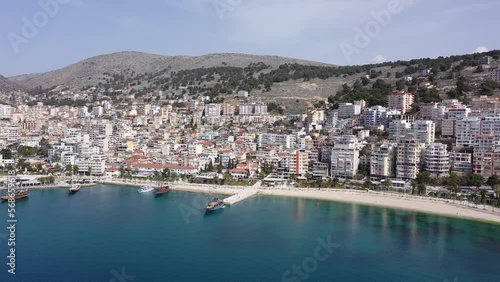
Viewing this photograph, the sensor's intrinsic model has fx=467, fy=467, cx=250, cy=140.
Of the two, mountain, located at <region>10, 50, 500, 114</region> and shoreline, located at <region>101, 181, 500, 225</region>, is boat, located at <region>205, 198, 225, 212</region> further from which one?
mountain, located at <region>10, 50, 500, 114</region>

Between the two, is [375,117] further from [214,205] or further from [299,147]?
[214,205]

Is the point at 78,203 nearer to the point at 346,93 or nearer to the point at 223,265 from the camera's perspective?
the point at 223,265

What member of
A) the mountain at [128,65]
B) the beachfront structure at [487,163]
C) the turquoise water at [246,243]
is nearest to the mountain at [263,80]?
the mountain at [128,65]

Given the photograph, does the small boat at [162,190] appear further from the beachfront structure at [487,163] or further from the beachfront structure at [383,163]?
the beachfront structure at [487,163]

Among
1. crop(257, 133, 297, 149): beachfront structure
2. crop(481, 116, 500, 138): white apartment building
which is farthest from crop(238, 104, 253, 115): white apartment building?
crop(481, 116, 500, 138): white apartment building

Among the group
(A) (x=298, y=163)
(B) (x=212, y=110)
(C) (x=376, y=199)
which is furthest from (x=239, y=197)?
(B) (x=212, y=110)
